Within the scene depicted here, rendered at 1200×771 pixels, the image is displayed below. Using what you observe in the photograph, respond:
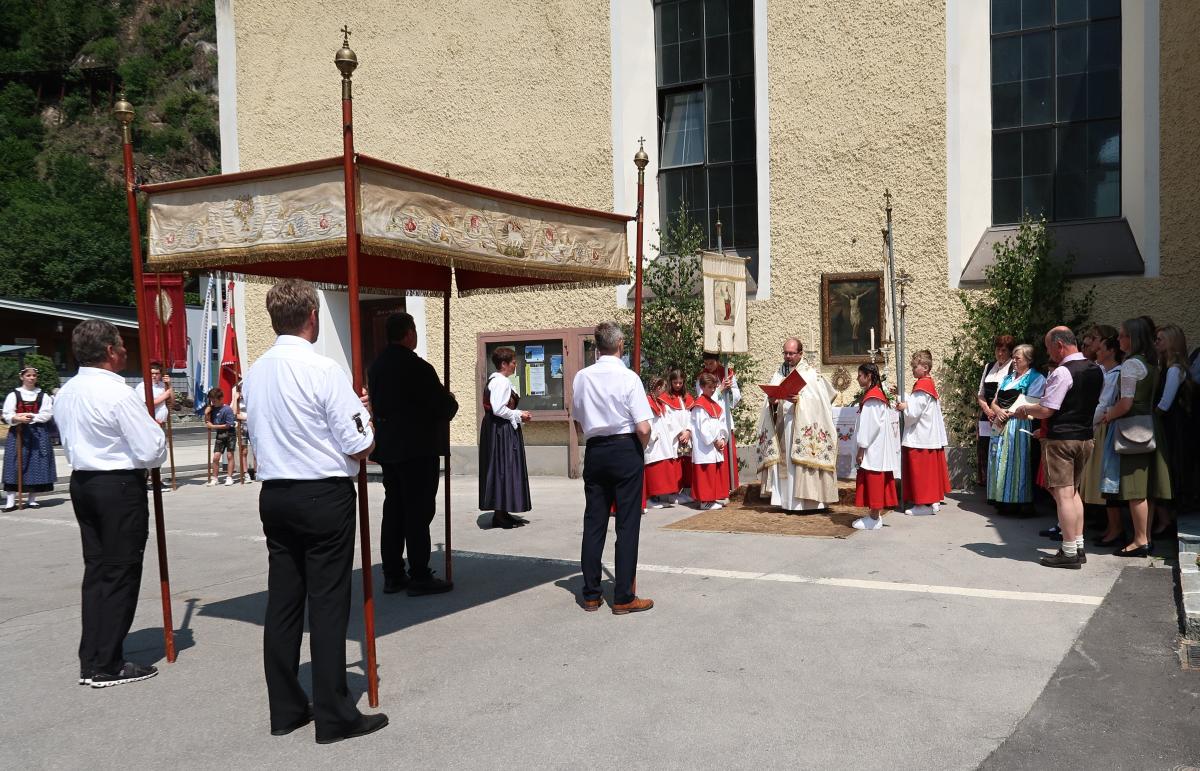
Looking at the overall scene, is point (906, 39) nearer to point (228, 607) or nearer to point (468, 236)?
point (468, 236)

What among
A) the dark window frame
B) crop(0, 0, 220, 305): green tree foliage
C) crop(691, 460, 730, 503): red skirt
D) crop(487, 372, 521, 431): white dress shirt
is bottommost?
crop(691, 460, 730, 503): red skirt

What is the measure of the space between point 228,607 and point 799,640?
152 inches

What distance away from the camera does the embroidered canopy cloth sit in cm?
484

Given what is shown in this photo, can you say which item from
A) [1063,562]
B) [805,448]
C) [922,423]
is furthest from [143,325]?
[922,423]

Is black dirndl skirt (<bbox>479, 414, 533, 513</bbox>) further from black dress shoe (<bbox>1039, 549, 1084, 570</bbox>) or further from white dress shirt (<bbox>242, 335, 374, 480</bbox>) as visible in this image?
white dress shirt (<bbox>242, 335, 374, 480</bbox>)

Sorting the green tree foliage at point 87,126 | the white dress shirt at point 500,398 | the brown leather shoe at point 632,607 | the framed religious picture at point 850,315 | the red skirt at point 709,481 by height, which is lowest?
the brown leather shoe at point 632,607

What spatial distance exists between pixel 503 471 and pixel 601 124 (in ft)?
21.1

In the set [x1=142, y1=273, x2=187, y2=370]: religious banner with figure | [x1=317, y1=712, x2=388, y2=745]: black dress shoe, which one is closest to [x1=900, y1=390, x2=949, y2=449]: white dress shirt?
[x1=317, y1=712, x2=388, y2=745]: black dress shoe

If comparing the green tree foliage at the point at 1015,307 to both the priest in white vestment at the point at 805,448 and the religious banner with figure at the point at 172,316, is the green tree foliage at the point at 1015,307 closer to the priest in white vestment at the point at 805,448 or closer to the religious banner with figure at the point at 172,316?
the priest in white vestment at the point at 805,448

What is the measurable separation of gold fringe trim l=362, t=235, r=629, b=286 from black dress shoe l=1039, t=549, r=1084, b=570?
12.5ft

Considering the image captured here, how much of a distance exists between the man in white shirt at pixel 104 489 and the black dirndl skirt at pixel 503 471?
15.0ft

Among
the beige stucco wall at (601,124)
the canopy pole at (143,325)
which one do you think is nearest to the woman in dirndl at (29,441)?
the beige stucco wall at (601,124)

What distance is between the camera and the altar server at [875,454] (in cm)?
922

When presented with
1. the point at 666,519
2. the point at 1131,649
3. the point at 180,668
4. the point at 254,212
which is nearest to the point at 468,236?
the point at 254,212
